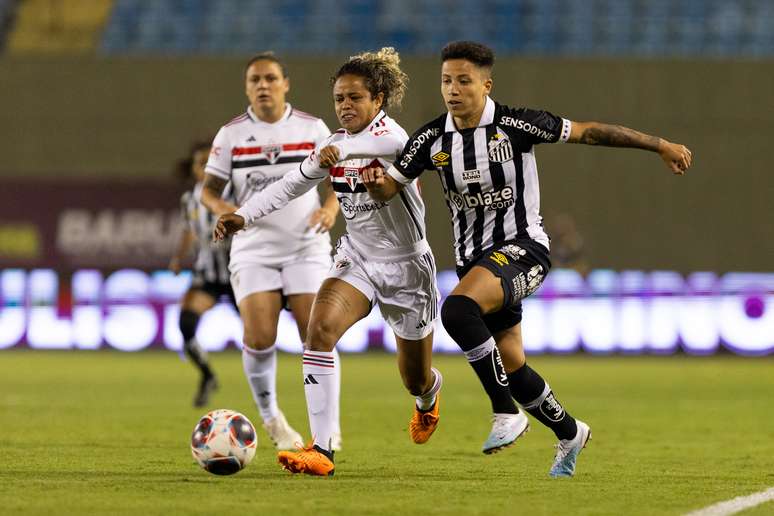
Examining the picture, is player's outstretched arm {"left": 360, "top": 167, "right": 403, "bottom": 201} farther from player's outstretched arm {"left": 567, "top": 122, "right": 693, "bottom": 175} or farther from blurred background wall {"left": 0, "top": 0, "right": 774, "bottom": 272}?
blurred background wall {"left": 0, "top": 0, "right": 774, "bottom": 272}

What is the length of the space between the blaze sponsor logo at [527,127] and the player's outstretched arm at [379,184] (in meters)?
0.61

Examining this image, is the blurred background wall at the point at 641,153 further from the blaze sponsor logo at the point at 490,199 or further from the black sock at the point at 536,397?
the black sock at the point at 536,397

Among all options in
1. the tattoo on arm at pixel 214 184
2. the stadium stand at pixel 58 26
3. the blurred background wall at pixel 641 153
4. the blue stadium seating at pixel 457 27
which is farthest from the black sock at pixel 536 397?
the stadium stand at pixel 58 26

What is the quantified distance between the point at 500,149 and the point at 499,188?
0.19m

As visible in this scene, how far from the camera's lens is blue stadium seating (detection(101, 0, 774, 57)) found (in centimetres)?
2089

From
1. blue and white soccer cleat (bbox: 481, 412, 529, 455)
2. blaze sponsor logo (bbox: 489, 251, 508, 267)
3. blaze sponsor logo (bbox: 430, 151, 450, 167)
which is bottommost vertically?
blue and white soccer cleat (bbox: 481, 412, 529, 455)

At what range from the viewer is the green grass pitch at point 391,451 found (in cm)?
607

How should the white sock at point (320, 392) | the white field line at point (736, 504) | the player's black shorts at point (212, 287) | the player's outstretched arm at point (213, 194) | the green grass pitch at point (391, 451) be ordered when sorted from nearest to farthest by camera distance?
1. the white field line at point (736, 504)
2. the green grass pitch at point (391, 451)
3. the white sock at point (320, 392)
4. the player's outstretched arm at point (213, 194)
5. the player's black shorts at point (212, 287)

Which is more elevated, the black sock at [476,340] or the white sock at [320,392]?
the black sock at [476,340]

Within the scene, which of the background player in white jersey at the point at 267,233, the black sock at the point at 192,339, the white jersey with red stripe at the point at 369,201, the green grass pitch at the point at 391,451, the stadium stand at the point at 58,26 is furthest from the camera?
the stadium stand at the point at 58,26

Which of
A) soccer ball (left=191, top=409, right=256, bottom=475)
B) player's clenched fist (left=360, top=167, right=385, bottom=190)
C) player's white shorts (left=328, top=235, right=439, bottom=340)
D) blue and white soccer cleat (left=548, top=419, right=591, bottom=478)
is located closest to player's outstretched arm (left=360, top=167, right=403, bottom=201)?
player's clenched fist (left=360, top=167, right=385, bottom=190)

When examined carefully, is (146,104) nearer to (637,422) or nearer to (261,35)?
(261,35)

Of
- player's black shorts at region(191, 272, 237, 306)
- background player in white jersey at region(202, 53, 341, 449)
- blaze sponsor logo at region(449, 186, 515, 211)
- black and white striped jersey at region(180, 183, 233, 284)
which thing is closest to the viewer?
blaze sponsor logo at region(449, 186, 515, 211)

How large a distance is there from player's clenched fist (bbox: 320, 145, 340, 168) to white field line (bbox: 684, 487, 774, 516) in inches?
95.7
